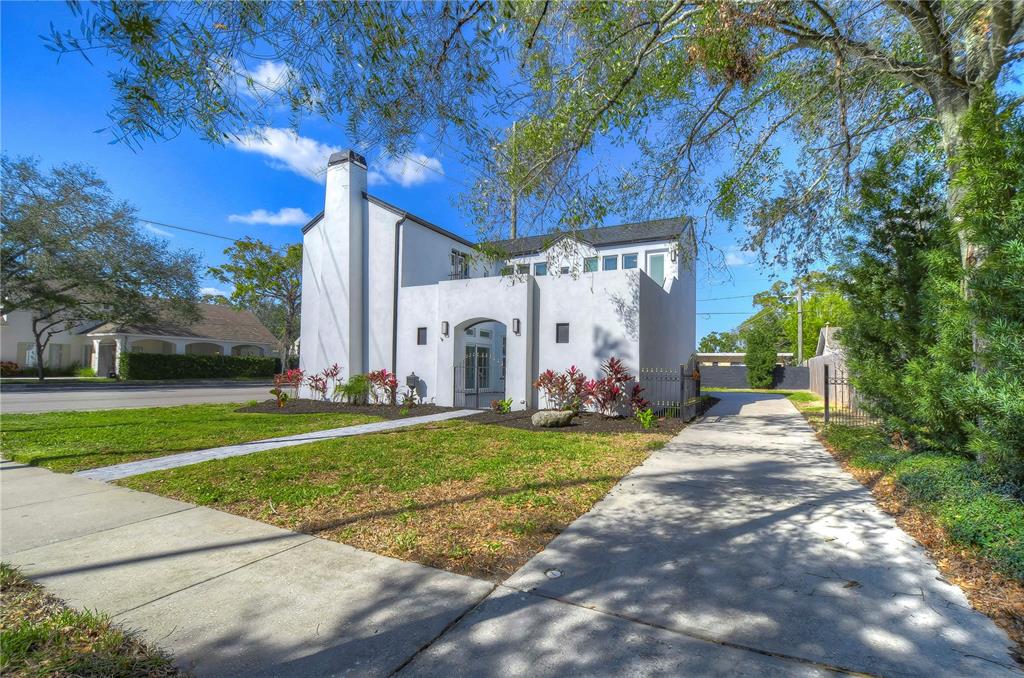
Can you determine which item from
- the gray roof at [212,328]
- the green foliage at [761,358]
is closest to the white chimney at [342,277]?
the gray roof at [212,328]

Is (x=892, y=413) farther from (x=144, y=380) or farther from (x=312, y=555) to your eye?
(x=144, y=380)

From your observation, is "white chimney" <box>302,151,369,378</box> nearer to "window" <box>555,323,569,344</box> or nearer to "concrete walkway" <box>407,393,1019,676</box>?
"window" <box>555,323,569,344</box>

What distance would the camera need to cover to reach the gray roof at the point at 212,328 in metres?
29.7

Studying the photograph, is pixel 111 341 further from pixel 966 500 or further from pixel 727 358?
pixel 727 358

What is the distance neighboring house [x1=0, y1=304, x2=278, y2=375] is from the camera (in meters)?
29.3

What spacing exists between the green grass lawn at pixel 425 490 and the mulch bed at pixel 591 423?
5.36ft

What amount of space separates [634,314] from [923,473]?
7.37m

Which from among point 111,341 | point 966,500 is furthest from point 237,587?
point 111,341

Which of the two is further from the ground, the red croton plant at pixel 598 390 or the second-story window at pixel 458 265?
the second-story window at pixel 458 265

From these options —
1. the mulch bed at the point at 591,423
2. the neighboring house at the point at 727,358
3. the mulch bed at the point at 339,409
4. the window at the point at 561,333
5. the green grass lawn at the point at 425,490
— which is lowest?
the mulch bed at the point at 339,409

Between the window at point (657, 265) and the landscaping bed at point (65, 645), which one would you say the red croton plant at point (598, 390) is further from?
the landscaping bed at point (65, 645)

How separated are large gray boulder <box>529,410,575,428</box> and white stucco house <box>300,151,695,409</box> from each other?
217 cm

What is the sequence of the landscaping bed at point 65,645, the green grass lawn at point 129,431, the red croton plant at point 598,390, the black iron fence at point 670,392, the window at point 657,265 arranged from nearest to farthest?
the landscaping bed at point 65,645
the green grass lawn at point 129,431
the red croton plant at point 598,390
the black iron fence at point 670,392
the window at point 657,265

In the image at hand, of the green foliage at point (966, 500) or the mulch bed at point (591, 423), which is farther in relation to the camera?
the mulch bed at point (591, 423)
